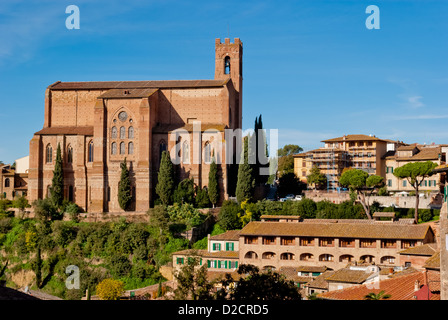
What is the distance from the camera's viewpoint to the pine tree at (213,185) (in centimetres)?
4797

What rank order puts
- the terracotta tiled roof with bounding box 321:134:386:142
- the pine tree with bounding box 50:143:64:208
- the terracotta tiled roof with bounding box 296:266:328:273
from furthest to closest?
1. the terracotta tiled roof with bounding box 321:134:386:142
2. the pine tree with bounding box 50:143:64:208
3. the terracotta tiled roof with bounding box 296:266:328:273

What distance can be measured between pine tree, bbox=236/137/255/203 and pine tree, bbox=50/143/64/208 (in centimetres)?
1542

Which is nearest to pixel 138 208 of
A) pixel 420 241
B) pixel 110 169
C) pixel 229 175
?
pixel 110 169

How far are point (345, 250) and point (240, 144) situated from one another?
58.5ft

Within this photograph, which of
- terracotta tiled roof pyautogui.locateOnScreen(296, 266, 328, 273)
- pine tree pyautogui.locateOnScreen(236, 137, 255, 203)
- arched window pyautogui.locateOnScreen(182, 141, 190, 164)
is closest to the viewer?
terracotta tiled roof pyautogui.locateOnScreen(296, 266, 328, 273)

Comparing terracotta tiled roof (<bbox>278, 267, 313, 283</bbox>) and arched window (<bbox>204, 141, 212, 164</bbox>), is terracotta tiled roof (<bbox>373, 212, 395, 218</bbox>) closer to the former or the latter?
terracotta tiled roof (<bbox>278, 267, 313, 283</bbox>)

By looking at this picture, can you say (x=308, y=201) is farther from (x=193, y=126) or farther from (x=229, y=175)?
(x=193, y=126)

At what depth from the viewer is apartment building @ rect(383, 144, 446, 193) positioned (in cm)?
5081

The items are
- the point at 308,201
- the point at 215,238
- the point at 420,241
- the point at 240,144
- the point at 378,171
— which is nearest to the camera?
the point at 420,241

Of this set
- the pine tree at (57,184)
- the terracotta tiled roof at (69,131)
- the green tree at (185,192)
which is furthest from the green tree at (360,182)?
the pine tree at (57,184)

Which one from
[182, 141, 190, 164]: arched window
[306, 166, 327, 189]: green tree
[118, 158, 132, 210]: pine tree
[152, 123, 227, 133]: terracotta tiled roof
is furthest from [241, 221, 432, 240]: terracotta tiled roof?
[306, 166, 327, 189]: green tree

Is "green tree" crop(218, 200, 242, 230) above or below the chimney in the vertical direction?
above

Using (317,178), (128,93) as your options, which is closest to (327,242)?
(317,178)

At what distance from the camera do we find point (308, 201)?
4566 centimetres
